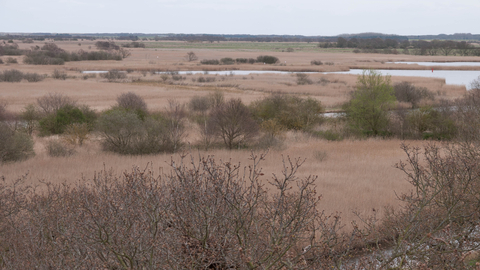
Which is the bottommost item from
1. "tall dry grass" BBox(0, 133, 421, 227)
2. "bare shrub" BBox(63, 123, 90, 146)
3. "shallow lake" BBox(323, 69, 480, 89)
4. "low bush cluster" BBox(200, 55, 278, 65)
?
"tall dry grass" BBox(0, 133, 421, 227)

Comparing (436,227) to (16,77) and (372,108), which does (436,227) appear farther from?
(16,77)

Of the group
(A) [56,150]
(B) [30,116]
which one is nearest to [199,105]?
(B) [30,116]

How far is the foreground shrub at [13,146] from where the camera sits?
2192cm

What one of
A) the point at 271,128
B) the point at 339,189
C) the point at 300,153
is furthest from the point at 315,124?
the point at 339,189

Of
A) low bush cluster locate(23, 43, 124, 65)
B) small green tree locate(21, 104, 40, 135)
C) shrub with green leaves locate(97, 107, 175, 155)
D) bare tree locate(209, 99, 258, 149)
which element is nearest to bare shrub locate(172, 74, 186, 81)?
small green tree locate(21, 104, 40, 135)

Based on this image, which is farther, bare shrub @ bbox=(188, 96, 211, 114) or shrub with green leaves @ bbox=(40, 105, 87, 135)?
bare shrub @ bbox=(188, 96, 211, 114)

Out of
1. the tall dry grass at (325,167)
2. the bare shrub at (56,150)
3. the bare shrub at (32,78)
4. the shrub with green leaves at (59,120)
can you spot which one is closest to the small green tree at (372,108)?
the tall dry grass at (325,167)

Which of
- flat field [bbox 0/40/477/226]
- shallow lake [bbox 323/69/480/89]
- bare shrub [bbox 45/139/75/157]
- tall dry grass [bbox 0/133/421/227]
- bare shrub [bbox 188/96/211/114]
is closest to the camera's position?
tall dry grass [bbox 0/133/421/227]

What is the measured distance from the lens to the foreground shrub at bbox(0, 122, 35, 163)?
2192cm

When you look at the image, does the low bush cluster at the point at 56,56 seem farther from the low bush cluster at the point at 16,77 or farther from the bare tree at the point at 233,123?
the bare tree at the point at 233,123

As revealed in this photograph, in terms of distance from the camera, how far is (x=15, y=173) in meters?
19.3

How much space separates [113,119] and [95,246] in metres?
19.2

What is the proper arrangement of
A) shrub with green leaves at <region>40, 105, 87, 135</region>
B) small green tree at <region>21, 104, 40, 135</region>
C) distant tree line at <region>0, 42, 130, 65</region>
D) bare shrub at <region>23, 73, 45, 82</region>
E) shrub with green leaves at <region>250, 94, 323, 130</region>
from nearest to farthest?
1. shrub with green leaves at <region>40, 105, 87, 135</region>
2. small green tree at <region>21, 104, 40, 135</region>
3. shrub with green leaves at <region>250, 94, 323, 130</region>
4. bare shrub at <region>23, 73, 45, 82</region>
5. distant tree line at <region>0, 42, 130, 65</region>

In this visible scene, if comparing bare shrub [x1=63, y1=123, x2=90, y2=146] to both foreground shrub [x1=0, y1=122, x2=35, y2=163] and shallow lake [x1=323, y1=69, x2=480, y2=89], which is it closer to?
foreground shrub [x1=0, y1=122, x2=35, y2=163]
